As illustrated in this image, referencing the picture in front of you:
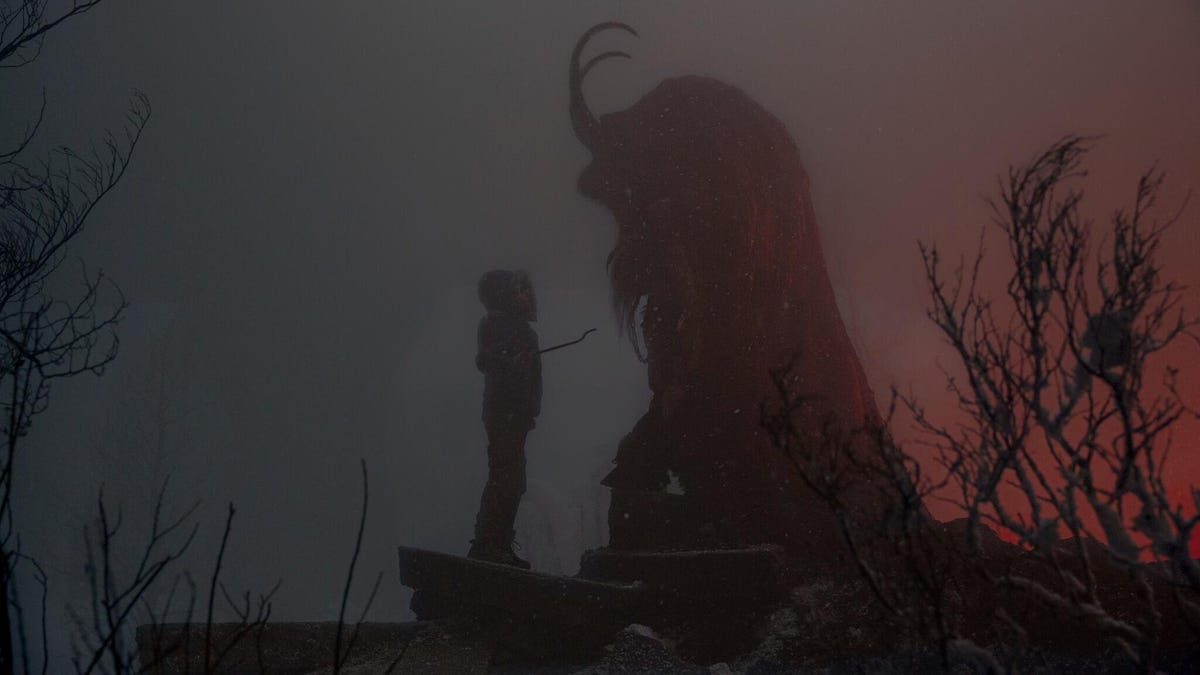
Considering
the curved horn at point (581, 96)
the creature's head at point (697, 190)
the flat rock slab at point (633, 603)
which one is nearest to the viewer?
the flat rock slab at point (633, 603)

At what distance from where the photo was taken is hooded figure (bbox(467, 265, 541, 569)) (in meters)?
7.05

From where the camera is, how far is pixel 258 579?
214 feet

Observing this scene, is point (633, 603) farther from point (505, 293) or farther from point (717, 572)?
point (505, 293)

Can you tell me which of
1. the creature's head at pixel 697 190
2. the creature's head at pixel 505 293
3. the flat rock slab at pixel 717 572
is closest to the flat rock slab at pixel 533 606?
the flat rock slab at pixel 717 572

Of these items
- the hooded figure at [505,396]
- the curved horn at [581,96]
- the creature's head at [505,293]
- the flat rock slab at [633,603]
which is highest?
the curved horn at [581,96]

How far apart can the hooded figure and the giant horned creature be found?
3.76 feet

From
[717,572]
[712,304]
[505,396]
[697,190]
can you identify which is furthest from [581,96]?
[717,572]

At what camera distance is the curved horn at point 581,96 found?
7.44 metres

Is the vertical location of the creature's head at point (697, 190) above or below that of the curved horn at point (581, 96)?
below

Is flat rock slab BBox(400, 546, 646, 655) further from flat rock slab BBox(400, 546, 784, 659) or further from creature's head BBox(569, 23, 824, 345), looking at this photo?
creature's head BBox(569, 23, 824, 345)

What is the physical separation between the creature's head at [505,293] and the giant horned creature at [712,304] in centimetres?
108

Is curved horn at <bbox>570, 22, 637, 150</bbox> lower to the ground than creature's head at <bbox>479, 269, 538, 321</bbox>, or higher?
higher

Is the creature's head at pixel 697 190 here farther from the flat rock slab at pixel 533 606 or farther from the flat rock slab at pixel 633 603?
the flat rock slab at pixel 533 606

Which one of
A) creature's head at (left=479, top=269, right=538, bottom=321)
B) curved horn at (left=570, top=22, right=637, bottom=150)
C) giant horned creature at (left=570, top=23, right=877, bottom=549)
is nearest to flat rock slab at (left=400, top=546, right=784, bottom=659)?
giant horned creature at (left=570, top=23, right=877, bottom=549)
